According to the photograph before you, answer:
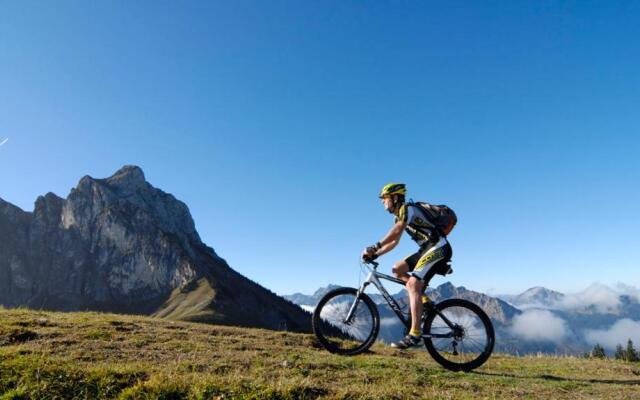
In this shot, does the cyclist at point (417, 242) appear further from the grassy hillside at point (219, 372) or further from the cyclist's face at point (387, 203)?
the grassy hillside at point (219, 372)

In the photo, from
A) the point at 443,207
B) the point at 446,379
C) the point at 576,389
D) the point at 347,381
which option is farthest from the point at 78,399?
the point at 576,389

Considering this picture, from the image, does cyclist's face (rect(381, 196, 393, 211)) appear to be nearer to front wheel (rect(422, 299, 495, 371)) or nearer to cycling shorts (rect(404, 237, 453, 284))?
cycling shorts (rect(404, 237, 453, 284))

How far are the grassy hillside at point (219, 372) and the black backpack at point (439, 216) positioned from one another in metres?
3.47

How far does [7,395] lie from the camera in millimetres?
6777

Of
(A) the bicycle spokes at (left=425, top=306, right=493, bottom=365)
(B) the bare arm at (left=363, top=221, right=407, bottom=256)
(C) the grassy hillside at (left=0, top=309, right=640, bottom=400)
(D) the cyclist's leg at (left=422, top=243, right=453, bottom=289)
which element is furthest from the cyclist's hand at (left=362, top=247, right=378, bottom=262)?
(C) the grassy hillside at (left=0, top=309, right=640, bottom=400)

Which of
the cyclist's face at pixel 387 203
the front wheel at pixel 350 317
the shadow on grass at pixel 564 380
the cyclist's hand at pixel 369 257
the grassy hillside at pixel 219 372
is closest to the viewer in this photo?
the grassy hillside at pixel 219 372

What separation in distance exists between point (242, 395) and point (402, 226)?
567 cm

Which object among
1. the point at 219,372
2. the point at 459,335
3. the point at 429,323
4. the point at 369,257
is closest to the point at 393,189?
the point at 369,257

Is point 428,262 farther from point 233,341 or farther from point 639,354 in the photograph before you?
point 639,354

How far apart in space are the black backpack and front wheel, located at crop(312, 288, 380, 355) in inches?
110

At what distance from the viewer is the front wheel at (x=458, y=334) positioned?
37.1 feet

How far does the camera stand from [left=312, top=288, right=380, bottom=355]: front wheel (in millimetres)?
12047

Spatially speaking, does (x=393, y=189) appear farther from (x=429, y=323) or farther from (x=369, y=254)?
(x=429, y=323)

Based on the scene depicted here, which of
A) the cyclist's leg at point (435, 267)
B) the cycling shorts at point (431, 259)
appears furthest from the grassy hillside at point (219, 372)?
the cycling shorts at point (431, 259)
